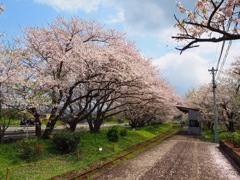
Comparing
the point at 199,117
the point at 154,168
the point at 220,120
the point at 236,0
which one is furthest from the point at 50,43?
the point at 199,117

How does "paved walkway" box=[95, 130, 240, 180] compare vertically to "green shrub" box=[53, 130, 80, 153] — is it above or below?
below

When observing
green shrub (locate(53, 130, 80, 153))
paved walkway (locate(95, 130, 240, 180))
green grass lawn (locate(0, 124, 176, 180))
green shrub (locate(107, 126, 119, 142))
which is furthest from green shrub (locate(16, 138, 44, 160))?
green shrub (locate(107, 126, 119, 142))

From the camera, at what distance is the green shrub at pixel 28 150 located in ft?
44.7

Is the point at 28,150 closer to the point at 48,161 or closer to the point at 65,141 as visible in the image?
the point at 48,161

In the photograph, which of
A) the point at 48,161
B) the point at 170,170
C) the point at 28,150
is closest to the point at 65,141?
the point at 48,161

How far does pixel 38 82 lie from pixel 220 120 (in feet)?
107

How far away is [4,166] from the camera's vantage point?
12.1 metres

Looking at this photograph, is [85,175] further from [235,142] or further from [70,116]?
[235,142]

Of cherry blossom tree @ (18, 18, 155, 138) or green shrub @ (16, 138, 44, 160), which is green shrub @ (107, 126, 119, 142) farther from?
green shrub @ (16, 138, 44, 160)

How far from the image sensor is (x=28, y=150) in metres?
13.7

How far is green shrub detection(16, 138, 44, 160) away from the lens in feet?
44.7

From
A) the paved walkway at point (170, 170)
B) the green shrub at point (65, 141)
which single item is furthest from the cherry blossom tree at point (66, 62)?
the paved walkway at point (170, 170)

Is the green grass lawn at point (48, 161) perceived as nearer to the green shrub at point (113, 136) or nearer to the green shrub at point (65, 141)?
the green shrub at point (65, 141)

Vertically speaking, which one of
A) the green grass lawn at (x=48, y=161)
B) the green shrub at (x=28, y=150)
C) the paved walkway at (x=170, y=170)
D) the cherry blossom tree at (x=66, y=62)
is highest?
the cherry blossom tree at (x=66, y=62)
